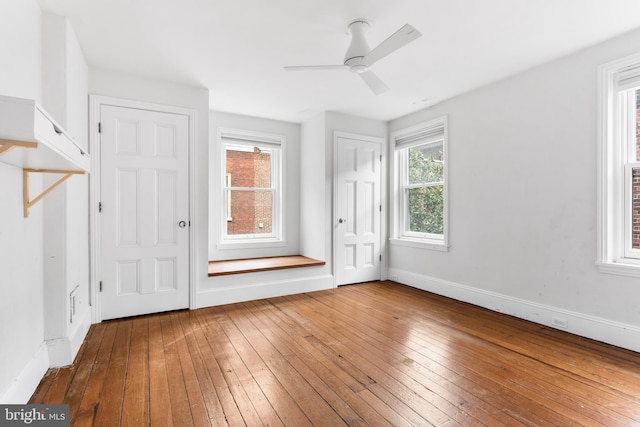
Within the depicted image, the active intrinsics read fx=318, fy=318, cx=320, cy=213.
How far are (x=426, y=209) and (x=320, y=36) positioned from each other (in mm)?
2743

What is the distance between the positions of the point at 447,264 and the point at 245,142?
10.6 ft

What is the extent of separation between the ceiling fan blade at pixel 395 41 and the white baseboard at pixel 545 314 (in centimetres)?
267

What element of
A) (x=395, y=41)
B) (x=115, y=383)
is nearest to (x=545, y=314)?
(x=395, y=41)

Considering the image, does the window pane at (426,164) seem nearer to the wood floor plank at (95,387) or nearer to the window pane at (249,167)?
the window pane at (249,167)

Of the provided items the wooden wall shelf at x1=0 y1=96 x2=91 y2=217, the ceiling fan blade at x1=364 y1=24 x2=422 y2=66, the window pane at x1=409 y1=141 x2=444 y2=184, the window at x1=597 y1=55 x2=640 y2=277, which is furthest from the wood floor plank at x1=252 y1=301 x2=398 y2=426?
the window pane at x1=409 y1=141 x2=444 y2=184

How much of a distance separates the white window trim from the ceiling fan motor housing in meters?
2.03

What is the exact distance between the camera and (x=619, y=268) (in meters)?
2.50

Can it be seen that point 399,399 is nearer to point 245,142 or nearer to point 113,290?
point 113,290

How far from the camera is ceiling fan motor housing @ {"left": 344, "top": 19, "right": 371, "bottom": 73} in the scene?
230 cm

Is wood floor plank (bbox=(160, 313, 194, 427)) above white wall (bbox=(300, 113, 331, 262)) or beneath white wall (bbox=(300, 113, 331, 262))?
beneath

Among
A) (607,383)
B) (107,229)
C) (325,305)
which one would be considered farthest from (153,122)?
(607,383)

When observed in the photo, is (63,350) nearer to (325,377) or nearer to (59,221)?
(59,221)

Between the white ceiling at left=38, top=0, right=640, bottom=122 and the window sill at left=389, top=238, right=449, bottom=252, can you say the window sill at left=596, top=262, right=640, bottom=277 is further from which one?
the white ceiling at left=38, top=0, right=640, bottom=122

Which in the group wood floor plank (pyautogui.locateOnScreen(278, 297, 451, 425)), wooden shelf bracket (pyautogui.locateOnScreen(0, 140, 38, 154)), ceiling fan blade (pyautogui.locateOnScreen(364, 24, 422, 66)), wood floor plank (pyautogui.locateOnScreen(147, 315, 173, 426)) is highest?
ceiling fan blade (pyautogui.locateOnScreen(364, 24, 422, 66))
